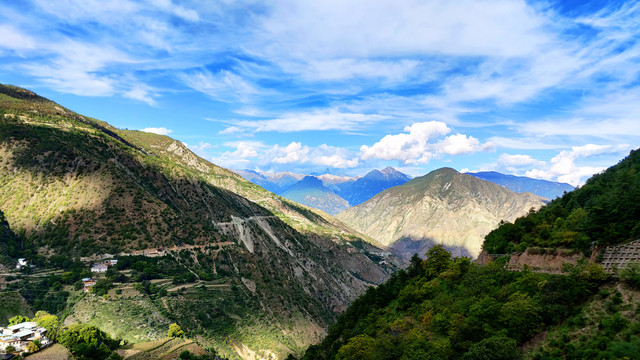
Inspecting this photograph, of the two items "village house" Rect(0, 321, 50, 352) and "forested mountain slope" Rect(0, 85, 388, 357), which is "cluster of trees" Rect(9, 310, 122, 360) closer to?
"village house" Rect(0, 321, 50, 352)

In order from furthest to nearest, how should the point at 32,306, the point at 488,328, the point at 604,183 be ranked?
the point at 32,306, the point at 604,183, the point at 488,328

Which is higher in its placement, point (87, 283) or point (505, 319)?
point (505, 319)

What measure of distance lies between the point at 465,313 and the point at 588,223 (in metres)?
15.5

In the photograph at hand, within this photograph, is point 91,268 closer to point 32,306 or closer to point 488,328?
point 32,306

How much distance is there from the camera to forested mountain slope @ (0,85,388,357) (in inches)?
2992

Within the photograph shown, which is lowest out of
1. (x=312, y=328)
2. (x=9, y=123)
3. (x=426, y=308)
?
(x=312, y=328)

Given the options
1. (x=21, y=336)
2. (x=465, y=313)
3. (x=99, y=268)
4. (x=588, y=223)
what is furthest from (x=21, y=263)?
(x=588, y=223)

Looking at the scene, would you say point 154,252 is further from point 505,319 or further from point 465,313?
point 505,319

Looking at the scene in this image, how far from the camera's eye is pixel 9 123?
98.6 m

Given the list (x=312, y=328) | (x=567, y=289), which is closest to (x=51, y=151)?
(x=312, y=328)

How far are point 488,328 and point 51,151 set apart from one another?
121 metres

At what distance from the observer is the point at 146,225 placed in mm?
88562

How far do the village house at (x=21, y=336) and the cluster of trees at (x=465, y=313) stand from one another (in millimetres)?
42471

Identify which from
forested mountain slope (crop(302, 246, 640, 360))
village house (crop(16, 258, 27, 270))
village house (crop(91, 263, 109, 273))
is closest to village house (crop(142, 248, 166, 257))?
village house (crop(91, 263, 109, 273))
